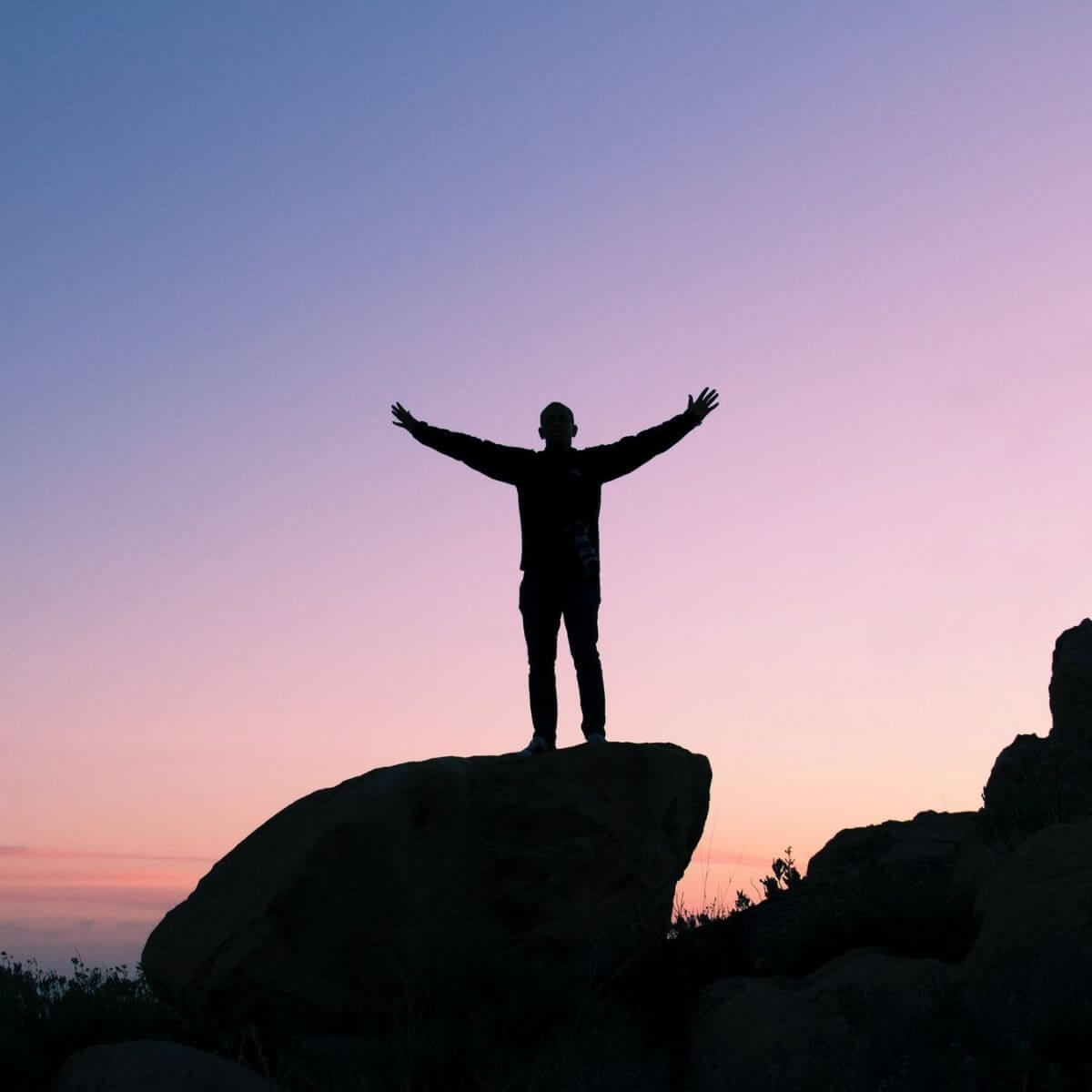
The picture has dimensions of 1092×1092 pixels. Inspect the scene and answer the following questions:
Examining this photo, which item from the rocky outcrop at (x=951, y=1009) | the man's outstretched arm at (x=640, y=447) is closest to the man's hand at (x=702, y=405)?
the man's outstretched arm at (x=640, y=447)

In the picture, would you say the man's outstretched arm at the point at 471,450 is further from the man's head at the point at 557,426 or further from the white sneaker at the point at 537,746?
the white sneaker at the point at 537,746

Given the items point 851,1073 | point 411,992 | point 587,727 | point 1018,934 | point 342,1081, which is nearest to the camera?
point 851,1073

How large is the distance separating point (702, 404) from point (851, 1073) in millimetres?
5750

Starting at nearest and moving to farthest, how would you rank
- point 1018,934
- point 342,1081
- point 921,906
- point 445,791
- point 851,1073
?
point 851,1073
point 1018,934
point 342,1081
point 921,906
point 445,791

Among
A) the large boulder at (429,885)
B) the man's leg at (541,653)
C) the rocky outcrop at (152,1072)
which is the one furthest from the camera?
the man's leg at (541,653)

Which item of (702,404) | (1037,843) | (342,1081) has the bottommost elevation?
(342,1081)

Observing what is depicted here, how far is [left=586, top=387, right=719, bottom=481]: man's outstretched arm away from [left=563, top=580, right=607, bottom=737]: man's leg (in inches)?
37.4

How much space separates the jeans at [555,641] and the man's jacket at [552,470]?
201 millimetres

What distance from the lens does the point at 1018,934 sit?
5.99 m

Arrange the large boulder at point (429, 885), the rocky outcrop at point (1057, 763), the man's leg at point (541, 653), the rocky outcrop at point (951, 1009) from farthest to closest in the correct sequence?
the man's leg at point (541, 653), the rocky outcrop at point (1057, 763), the large boulder at point (429, 885), the rocky outcrop at point (951, 1009)

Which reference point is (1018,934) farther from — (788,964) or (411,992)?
(411,992)

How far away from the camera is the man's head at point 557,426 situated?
9.76 meters

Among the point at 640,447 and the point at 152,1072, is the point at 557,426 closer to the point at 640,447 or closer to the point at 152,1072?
the point at 640,447

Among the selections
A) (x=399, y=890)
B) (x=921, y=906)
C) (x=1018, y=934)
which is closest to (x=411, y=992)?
(x=399, y=890)
